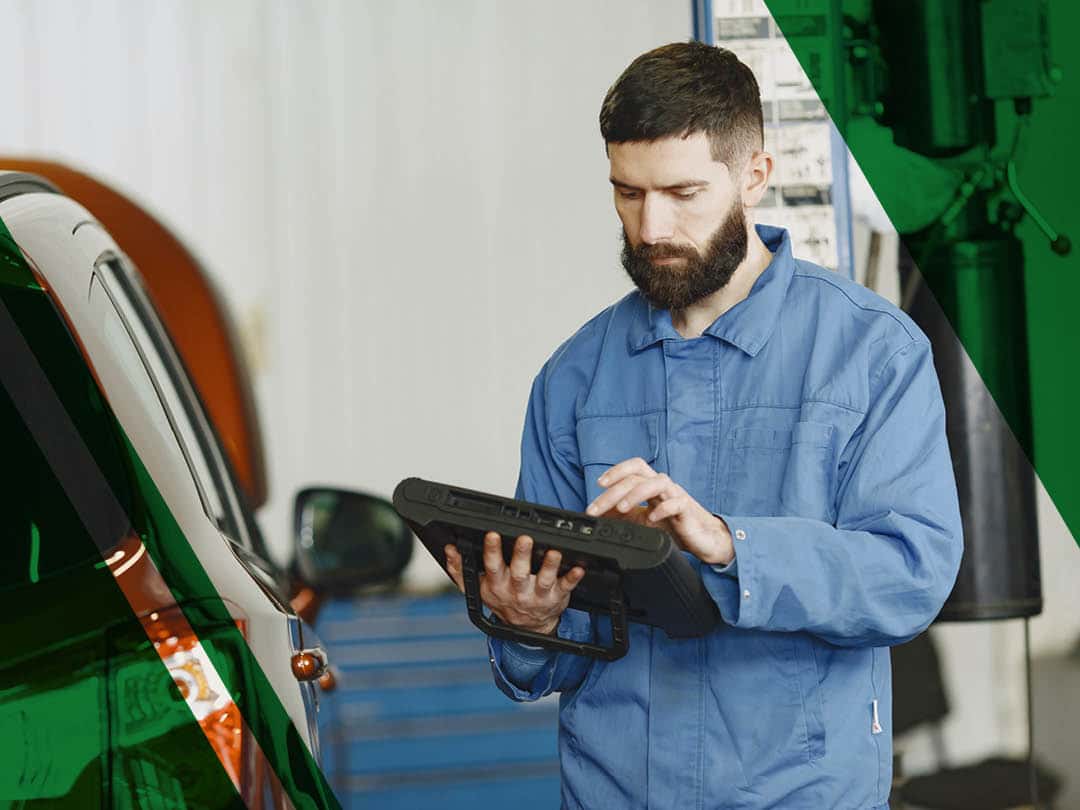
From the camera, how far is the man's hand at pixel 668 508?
160 centimetres

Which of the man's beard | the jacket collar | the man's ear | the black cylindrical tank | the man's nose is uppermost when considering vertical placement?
the man's ear

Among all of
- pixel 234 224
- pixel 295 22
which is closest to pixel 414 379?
pixel 234 224

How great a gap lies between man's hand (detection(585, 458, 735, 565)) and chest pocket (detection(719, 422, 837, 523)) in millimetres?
167

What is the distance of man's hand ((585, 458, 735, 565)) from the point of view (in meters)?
1.60

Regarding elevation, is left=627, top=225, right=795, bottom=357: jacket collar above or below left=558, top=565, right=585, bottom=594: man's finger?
above

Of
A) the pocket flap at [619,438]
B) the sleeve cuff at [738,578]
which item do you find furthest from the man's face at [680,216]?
the sleeve cuff at [738,578]

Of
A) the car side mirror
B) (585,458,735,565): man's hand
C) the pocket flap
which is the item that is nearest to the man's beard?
the pocket flap

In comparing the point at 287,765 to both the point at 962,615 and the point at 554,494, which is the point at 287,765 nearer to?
the point at 554,494

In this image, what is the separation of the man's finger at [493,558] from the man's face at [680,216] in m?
0.44

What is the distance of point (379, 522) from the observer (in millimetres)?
2770

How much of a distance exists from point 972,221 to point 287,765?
3.51 metres

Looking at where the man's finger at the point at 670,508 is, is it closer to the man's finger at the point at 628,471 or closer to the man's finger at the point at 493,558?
the man's finger at the point at 628,471
